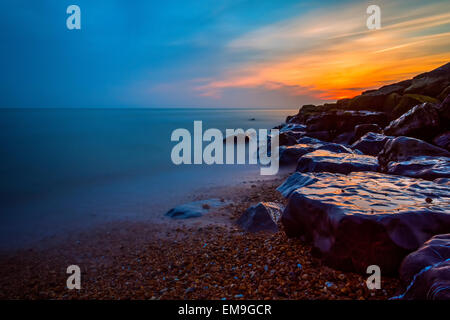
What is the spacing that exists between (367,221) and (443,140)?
28.9 ft

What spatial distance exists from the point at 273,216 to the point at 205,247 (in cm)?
164

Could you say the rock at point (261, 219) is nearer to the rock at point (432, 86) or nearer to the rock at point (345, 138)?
the rock at point (345, 138)

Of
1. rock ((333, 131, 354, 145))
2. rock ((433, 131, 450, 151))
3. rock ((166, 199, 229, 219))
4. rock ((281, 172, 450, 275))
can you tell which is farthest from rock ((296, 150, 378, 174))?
rock ((333, 131, 354, 145))

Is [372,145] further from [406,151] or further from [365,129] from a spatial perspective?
[365,129]

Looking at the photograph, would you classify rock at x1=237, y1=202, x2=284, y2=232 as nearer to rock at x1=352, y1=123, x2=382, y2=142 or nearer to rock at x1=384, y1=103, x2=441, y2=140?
rock at x1=384, y1=103, x2=441, y2=140

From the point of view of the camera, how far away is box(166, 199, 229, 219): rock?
622cm

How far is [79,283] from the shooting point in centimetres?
387

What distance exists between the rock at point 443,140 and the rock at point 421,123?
484 mm

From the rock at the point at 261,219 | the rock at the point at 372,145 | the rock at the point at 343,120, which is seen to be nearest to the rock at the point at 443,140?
the rock at the point at 372,145

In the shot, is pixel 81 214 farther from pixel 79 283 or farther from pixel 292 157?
pixel 292 157

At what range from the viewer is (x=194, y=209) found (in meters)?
6.49

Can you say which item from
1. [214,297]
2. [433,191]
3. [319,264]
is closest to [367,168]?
[433,191]

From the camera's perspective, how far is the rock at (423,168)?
4.86 m

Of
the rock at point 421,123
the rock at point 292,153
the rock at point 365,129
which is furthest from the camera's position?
the rock at point 365,129
